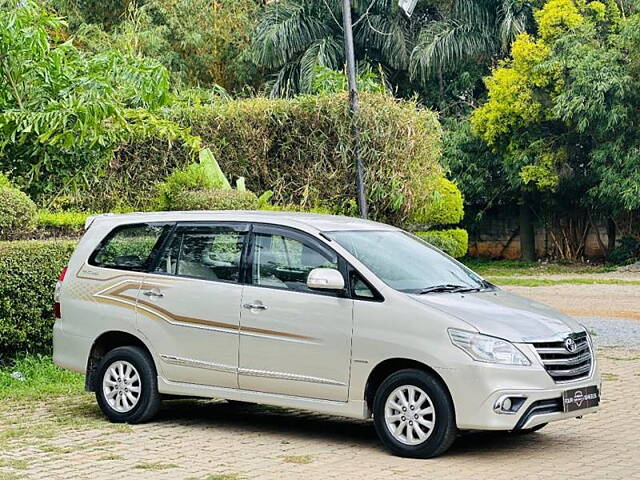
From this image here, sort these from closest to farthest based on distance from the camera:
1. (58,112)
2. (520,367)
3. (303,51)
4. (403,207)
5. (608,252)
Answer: (520,367) < (58,112) < (403,207) < (608,252) < (303,51)

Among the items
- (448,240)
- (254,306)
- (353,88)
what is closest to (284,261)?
(254,306)

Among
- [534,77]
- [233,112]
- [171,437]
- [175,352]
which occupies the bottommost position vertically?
[171,437]

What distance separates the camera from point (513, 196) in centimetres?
3494

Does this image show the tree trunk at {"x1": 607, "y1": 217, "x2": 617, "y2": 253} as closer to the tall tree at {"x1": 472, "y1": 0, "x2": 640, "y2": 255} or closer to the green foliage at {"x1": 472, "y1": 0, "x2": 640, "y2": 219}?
the tall tree at {"x1": 472, "y1": 0, "x2": 640, "y2": 255}

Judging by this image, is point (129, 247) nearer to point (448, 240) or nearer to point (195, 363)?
point (195, 363)

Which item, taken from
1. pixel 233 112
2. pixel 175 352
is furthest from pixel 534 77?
pixel 175 352

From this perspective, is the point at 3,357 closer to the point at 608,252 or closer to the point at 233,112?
the point at 233,112

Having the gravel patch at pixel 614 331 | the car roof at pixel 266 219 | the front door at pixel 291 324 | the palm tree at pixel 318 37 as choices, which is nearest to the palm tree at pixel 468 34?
the palm tree at pixel 318 37

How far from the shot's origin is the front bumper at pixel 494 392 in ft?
25.7

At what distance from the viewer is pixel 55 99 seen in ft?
52.4

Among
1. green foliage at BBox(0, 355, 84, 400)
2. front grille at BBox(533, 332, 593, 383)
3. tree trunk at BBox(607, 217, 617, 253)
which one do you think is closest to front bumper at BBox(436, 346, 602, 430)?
front grille at BBox(533, 332, 593, 383)

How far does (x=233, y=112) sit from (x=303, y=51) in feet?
45.3

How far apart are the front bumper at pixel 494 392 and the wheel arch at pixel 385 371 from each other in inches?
7.9

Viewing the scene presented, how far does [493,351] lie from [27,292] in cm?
594
